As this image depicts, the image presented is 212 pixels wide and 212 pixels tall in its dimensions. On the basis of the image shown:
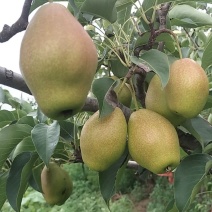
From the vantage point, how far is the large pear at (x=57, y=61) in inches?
26.2

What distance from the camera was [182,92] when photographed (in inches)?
31.9

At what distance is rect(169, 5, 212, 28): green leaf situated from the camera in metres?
1.06

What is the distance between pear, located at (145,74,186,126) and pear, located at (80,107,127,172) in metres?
0.07

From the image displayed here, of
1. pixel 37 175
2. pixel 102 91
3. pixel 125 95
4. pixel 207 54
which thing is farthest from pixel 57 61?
pixel 37 175

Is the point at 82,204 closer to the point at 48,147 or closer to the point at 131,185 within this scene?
the point at 131,185

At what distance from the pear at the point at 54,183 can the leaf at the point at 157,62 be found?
18.3 inches

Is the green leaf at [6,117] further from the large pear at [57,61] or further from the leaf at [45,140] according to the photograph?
the large pear at [57,61]

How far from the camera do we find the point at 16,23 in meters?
0.83

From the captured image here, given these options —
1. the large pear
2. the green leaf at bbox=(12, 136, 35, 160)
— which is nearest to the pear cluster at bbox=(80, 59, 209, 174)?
the large pear

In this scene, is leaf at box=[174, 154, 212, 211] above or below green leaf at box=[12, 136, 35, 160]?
below

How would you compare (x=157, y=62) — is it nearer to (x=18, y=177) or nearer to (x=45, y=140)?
(x=45, y=140)

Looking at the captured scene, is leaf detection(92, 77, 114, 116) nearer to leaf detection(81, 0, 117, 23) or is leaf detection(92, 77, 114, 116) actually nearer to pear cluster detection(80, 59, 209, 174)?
pear cluster detection(80, 59, 209, 174)

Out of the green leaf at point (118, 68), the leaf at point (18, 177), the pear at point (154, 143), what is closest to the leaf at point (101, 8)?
the green leaf at point (118, 68)

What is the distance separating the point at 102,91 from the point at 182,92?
0.14 m
